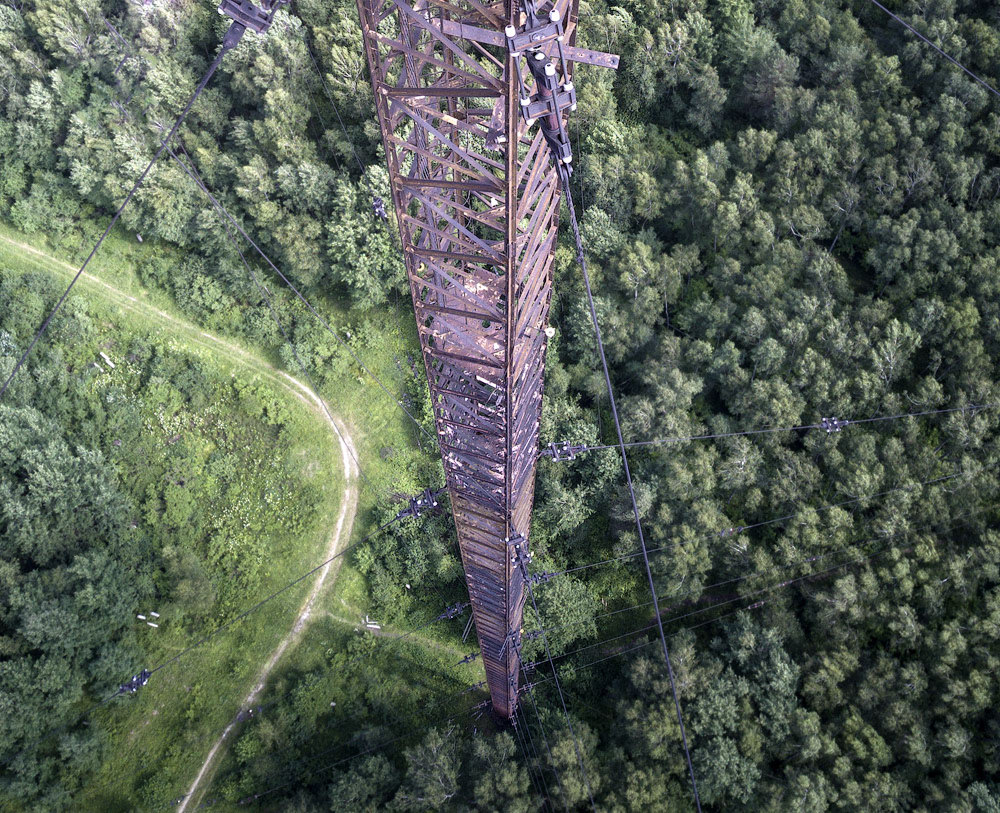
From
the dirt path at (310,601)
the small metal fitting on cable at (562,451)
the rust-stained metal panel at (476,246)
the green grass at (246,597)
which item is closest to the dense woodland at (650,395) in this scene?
the green grass at (246,597)

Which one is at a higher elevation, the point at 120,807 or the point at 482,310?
the point at 482,310

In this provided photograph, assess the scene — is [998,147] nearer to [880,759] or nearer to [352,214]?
[880,759]

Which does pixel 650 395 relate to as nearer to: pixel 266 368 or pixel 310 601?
pixel 310 601

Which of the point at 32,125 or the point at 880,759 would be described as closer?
the point at 880,759

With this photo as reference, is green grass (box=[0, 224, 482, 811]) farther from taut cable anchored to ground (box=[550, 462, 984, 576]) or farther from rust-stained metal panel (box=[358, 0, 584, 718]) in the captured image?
rust-stained metal panel (box=[358, 0, 584, 718])

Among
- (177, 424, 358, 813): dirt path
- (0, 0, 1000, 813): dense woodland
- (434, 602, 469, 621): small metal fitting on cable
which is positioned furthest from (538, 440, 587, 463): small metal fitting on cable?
(177, 424, 358, 813): dirt path

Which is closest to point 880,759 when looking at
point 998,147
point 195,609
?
point 998,147

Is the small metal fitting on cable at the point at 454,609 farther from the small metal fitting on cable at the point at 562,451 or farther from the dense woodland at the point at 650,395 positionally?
the small metal fitting on cable at the point at 562,451
